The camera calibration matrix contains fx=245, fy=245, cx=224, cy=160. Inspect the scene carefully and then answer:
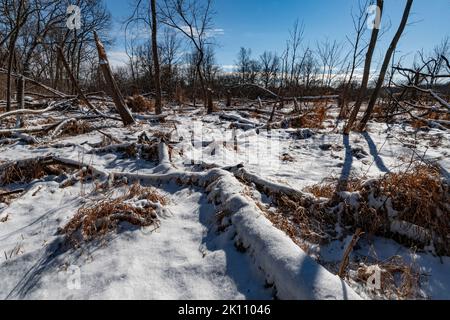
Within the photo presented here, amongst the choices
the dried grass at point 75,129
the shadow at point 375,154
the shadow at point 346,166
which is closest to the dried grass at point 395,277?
the shadow at point 346,166

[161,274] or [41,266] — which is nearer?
[161,274]

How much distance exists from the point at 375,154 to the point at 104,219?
409 centimetres

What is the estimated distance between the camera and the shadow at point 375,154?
3.44m

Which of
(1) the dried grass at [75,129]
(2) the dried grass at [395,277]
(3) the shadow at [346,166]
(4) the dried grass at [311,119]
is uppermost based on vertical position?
(4) the dried grass at [311,119]

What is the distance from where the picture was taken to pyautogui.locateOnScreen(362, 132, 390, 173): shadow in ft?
11.3

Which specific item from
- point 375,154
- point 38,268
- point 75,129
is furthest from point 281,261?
point 75,129

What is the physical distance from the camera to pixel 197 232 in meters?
2.06

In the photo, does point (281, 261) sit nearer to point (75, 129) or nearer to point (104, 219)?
point (104, 219)

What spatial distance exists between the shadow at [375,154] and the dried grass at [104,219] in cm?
302

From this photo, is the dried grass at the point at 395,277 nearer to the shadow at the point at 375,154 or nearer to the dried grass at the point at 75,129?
the shadow at the point at 375,154
